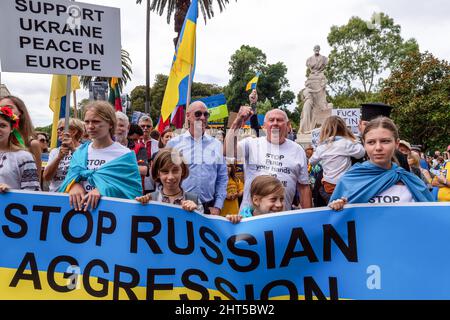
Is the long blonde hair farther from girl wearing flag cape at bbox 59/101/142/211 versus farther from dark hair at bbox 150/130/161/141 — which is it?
dark hair at bbox 150/130/161/141

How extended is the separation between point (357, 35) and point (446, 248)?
171 feet

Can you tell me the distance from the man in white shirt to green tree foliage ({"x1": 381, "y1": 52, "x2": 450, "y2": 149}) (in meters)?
30.1

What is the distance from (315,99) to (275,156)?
18.1 meters

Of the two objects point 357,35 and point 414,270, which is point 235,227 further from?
point 357,35

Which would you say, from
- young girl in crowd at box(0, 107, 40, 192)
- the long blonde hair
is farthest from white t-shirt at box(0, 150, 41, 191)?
the long blonde hair

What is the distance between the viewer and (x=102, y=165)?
3.33 meters

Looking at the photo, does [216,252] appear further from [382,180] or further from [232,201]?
[232,201]

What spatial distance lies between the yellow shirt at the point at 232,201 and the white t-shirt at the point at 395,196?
255cm

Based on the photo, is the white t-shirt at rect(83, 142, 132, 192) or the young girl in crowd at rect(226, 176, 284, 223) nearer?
the young girl in crowd at rect(226, 176, 284, 223)

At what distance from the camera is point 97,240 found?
2953 millimetres

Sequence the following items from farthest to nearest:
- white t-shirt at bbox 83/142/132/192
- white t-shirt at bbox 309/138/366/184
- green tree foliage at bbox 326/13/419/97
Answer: green tree foliage at bbox 326/13/419/97 → white t-shirt at bbox 309/138/366/184 → white t-shirt at bbox 83/142/132/192

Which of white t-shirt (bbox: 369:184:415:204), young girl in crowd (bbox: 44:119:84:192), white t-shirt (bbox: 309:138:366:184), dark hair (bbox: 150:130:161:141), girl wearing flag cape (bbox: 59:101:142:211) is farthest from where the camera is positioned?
dark hair (bbox: 150:130:161:141)

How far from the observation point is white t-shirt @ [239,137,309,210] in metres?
4.01
